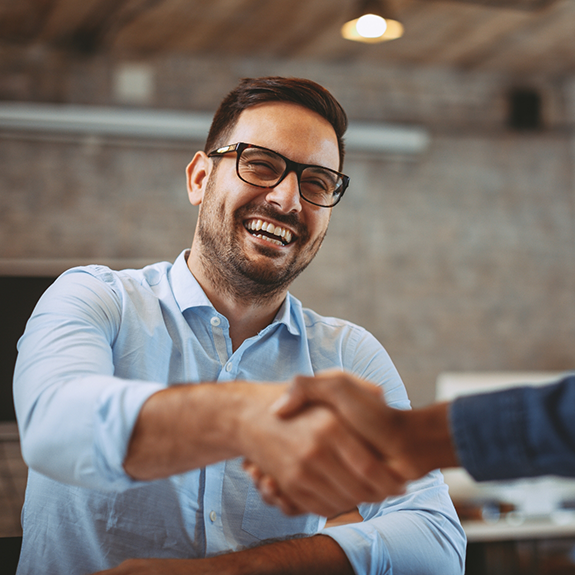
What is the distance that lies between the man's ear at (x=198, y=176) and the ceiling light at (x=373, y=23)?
214cm

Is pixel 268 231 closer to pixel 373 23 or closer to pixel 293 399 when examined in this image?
pixel 293 399

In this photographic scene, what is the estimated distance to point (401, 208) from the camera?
512 centimetres

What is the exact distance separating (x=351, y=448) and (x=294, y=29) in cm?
409

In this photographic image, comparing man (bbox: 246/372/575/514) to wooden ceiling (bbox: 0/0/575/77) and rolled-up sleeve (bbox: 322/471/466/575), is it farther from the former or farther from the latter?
wooden ceiling (bbox: 0/0/575/77)

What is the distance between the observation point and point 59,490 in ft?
4.31

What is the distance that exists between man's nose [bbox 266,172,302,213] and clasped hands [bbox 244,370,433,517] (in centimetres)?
75

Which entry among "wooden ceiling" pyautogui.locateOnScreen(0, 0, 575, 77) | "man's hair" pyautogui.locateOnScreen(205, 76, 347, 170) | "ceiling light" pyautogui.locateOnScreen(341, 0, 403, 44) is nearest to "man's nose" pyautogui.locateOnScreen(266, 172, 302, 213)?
"man's hair" pyautogui.locateOnScreen(205, 76, 347, 170)

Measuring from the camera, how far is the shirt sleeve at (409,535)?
128cm

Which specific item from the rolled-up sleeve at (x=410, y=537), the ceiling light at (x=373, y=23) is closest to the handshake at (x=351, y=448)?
the rolled-up sleeve at (x=410, y=537)

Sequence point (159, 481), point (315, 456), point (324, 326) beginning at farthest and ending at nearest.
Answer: point (324, 326)
point (159, 481)
point (315, 456)

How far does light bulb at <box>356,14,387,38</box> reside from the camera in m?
3.47

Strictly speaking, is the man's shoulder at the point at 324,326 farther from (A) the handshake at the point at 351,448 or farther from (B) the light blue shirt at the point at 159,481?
(A) the handshake at the point at 351,448

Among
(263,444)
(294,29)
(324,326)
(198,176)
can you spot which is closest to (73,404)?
(263,444)

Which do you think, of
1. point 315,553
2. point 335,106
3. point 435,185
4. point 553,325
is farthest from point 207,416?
point 553,325
